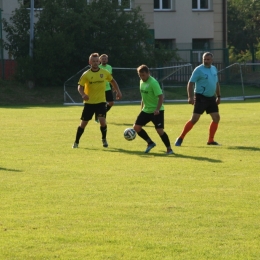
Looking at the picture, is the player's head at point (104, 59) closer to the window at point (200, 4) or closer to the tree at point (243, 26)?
the window at point (200, 4)

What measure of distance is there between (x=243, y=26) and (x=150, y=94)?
5002 cm

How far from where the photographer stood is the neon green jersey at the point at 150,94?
1458 cm

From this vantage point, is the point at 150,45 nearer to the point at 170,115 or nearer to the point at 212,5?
the point at 212,5

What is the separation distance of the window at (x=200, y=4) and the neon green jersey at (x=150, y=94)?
35572mm

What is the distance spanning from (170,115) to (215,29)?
986 inches

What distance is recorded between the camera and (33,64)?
125 ft

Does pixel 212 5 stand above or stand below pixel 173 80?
above

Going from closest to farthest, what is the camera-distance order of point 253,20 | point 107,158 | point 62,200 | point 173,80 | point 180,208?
point 180,208 → point 62,200 → point 107,158 → point 173,80 → point 253,20

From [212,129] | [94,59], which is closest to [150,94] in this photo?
[94,59]

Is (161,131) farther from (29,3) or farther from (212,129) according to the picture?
(29,3)

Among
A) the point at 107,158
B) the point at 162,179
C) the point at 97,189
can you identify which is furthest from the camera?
the point at 107,158

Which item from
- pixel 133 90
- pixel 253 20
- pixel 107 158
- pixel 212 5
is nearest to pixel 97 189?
pixel 107 158

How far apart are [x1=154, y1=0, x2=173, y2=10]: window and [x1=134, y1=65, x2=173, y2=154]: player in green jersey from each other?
34252 mm

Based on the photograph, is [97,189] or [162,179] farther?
[162,179]
